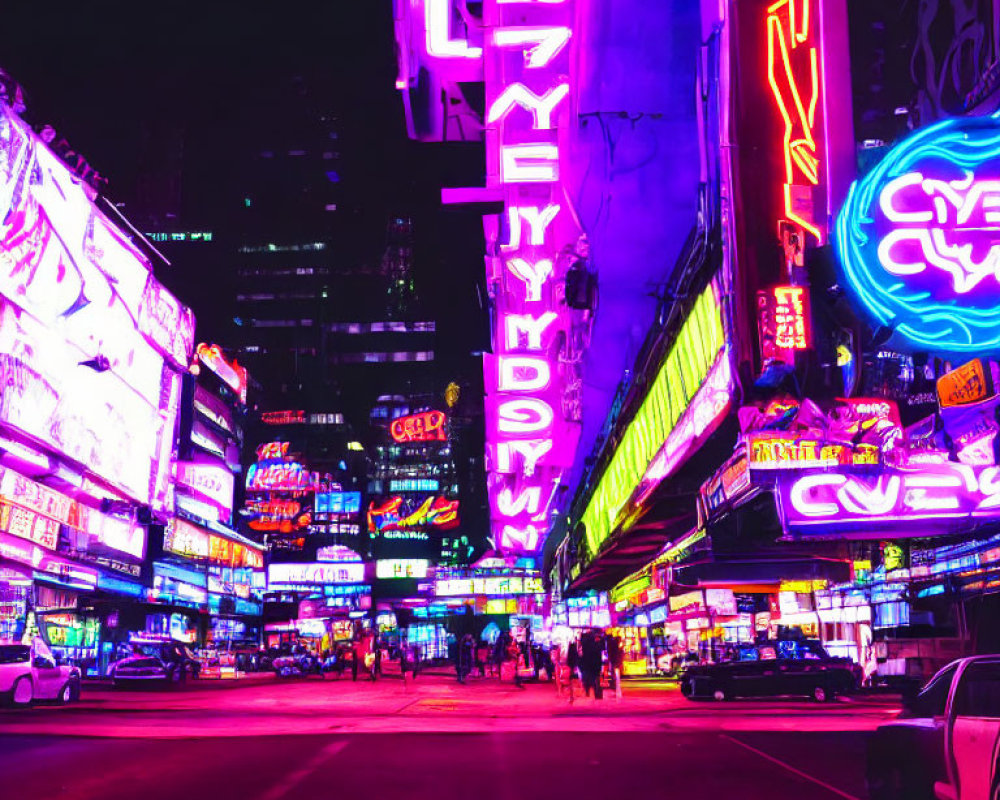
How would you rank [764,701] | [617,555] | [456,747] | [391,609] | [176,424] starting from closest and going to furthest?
[456,747] → [764,701] → [617,555] → [176,424] → [391,609]

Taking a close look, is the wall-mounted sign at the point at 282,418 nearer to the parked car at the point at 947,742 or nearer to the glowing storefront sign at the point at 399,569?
the glowing storefront sign at the point at 399,569

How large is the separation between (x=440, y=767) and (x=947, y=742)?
6.33 m

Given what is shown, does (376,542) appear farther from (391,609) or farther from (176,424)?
(176,424)

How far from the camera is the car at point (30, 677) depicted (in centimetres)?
2180

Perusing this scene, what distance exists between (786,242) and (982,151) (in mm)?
2368

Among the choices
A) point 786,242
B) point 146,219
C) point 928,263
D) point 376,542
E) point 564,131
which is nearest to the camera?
point 928,263

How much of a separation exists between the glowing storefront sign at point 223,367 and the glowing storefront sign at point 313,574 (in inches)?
668

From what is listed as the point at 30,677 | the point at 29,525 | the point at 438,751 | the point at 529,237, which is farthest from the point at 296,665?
the point at 438,751

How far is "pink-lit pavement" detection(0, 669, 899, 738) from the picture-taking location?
1627cm

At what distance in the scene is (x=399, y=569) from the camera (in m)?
92.8

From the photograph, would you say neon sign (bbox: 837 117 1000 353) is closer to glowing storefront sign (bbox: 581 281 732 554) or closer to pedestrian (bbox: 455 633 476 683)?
glowing storefront sign (bbox: 581 281 732 554)

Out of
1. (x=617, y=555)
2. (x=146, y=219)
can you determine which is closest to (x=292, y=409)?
(x=146, y=219)

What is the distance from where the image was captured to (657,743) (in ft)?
46.0

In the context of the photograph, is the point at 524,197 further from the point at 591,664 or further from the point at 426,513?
the point at 426,513
